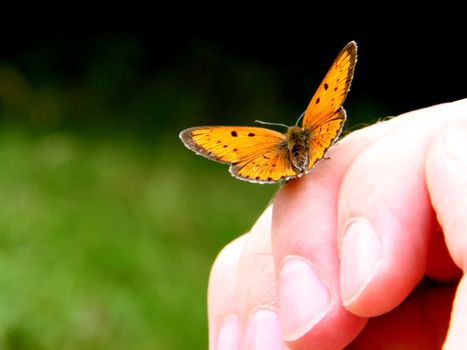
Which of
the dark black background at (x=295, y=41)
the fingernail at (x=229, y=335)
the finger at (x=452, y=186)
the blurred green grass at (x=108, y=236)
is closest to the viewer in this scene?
the finger at (x=452, y=186)

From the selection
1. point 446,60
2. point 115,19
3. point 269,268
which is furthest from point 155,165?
point 269,268

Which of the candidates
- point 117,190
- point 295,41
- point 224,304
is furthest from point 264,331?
point 295,41

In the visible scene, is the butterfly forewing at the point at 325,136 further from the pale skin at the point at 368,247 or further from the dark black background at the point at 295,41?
the dark black background at the point at 295,41

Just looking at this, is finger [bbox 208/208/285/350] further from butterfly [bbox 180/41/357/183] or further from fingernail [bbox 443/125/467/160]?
fingernail [bbox 443/125/467/160]

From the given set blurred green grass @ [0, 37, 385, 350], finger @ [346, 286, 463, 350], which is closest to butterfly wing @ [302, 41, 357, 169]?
finger @ [346, 286, 463, 350]

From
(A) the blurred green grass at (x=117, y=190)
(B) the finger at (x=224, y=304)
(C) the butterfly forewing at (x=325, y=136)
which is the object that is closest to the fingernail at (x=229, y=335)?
(B) the finger at (x=224, y=304)

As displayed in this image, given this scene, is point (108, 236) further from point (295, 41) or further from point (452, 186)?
point (452, 186)

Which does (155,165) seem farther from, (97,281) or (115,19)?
(115,19)
